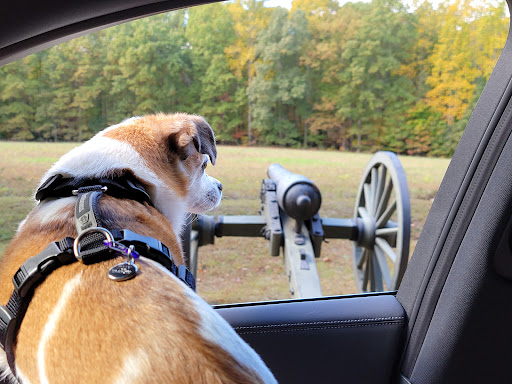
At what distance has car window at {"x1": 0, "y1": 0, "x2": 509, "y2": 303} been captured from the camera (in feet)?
6.54

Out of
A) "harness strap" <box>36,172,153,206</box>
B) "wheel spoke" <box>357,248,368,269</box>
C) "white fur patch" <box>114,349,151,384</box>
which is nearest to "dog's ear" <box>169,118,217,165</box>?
"harness strap" <box>36,172,153,206</box>

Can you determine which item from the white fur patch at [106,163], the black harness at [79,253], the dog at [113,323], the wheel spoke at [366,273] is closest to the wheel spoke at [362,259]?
the wheel spoke at [366,273]

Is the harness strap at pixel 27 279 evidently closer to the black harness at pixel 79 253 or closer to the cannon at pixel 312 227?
the black harness at pixel 79 253

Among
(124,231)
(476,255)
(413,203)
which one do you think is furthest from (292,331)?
(413,203)

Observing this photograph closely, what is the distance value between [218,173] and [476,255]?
5.39 ft

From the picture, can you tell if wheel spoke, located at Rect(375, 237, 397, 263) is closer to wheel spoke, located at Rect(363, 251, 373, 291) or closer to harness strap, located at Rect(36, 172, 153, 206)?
wheel spoke, located at Rect(363, 251, 373, 291)

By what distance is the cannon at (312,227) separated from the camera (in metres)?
2.95

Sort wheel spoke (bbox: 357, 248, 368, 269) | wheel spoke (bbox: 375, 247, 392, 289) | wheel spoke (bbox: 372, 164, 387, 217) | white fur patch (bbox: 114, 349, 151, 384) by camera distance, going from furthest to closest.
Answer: wheel spoke (bbox: 357, 248, 368, 269), wheel spoke (bbox: 372, 164, 387, 217), wheel spoke (bbox: 375, 247, 392, 289), white fur patch (bbox: 114, 349, 151, 384)

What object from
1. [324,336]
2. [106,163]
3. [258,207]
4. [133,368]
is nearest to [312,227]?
[258,207]

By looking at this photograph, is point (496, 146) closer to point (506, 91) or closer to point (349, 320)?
point (506, 91)

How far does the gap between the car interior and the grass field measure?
1232mm

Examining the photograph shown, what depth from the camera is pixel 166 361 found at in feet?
2.26

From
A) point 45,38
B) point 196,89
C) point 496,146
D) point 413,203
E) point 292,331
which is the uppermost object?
point 45,38

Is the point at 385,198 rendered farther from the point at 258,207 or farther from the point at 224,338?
the point at 224,338
